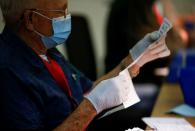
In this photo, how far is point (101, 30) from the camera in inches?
177

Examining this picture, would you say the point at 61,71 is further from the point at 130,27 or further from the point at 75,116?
the point at 130,27

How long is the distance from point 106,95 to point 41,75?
0.85 ft

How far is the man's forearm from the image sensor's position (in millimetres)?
1336

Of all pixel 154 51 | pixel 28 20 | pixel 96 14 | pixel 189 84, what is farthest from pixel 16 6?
pixel 96 14

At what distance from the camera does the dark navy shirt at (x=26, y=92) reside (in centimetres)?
129

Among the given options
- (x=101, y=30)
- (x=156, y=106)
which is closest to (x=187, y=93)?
(x=156, y=106)

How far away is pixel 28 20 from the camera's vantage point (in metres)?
1.44

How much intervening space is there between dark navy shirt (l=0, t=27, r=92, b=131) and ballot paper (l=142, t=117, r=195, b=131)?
1.09 ft

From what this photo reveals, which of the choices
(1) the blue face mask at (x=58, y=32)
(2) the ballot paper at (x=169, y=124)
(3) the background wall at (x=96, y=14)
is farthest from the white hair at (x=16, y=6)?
(3) the background wall at (x=96, y=14)

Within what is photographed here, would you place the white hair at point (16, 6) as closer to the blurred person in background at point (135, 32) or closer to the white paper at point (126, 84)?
the white paper at point (126, 84)

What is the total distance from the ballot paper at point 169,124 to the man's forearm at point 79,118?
1.01ft

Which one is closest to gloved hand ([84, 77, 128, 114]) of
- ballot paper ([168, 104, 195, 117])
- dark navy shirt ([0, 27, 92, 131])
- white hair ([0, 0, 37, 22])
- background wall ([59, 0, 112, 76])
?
dark navy shirt ([0, 27, 92, 131])

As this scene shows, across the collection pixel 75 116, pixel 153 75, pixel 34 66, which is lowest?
pixel 153 75

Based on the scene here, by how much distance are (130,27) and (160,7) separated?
0.65 m
